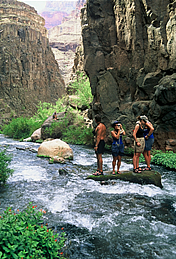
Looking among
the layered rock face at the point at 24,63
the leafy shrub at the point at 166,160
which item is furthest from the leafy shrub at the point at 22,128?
the layered rock face at the point at 24,63

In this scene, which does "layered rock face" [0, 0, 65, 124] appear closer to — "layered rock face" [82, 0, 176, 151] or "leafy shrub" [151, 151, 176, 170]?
"layered rock face" [82, 0, 176, 151]

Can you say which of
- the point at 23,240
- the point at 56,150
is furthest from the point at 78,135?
the point at 23,240

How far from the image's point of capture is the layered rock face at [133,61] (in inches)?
458

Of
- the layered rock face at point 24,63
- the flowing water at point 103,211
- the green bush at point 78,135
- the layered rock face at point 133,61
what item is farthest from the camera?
the layered rock face at point 24,63

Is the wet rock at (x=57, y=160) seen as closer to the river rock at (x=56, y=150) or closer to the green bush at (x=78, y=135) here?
the river rock at (x=56, y=150)

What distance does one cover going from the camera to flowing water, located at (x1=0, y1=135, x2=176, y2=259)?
3.56m

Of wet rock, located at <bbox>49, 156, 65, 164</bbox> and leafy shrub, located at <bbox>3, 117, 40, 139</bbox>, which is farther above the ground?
wet rock, located at <bbox>49, 156, 65, 164</bbox>

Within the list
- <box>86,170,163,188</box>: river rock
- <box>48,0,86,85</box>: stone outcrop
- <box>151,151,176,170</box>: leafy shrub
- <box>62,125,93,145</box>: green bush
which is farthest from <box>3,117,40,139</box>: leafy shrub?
<box>48,0,86,85</box>: stone outcrop

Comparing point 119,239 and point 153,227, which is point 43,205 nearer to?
point 119,239

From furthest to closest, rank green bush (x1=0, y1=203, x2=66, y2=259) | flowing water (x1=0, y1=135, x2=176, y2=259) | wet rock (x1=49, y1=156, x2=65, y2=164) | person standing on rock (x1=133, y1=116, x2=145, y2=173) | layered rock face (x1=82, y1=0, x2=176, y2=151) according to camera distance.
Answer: layered rock face (x1=82, y1=0, x2=176, y2=151) < wet rock (x1=49, y1=156, x2=65, y2=164) < person standing on rock (x1=133, y1=116, x2=145, y2=173) < flowing water (x1=0, y1=135, x2=176, y2=259) < green bush (x1=0, y1=203, x2=66, y2=259)

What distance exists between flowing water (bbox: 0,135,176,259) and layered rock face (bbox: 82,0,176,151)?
478cm

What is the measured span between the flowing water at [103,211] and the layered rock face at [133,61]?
4784mm

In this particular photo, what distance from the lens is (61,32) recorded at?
15425 centimetres

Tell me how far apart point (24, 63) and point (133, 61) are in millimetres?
66061
